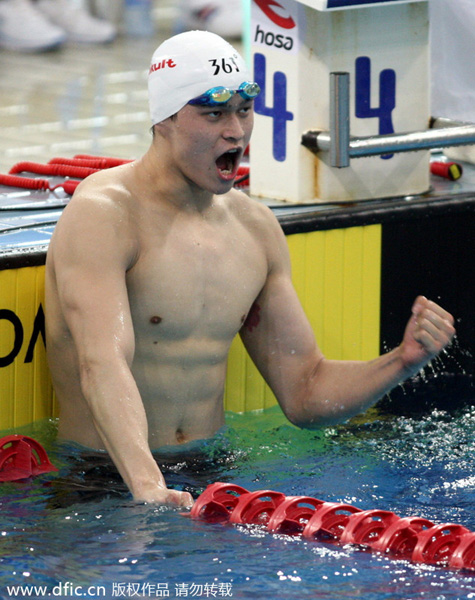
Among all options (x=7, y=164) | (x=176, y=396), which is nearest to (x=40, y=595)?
(x=176, y=396)

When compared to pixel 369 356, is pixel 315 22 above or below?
above

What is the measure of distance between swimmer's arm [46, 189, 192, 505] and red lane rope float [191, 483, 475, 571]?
0.29 ft

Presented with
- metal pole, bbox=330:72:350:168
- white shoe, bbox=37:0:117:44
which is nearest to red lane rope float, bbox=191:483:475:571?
metal pole, bbox=330:72:350:168

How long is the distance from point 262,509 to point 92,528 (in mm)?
354

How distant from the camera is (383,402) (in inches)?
157

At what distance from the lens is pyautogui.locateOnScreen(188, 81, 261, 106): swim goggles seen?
2.98 metres

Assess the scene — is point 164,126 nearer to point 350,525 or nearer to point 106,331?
point 106,331

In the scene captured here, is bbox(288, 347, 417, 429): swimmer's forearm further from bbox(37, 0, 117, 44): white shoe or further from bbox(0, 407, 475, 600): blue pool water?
bbox(37, 0, 117, 44): white shoe

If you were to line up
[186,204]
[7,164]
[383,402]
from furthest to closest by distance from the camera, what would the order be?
[7,164], [383,402], [186,204]

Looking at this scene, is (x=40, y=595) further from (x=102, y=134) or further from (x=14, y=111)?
(x=14, y=111)

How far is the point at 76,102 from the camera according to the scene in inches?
330

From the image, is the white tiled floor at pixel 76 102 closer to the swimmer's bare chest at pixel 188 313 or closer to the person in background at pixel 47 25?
the person in background at pixel 47 25

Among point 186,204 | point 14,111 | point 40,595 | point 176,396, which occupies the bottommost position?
point 40,595

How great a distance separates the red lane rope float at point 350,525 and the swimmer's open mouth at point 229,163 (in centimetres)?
76
